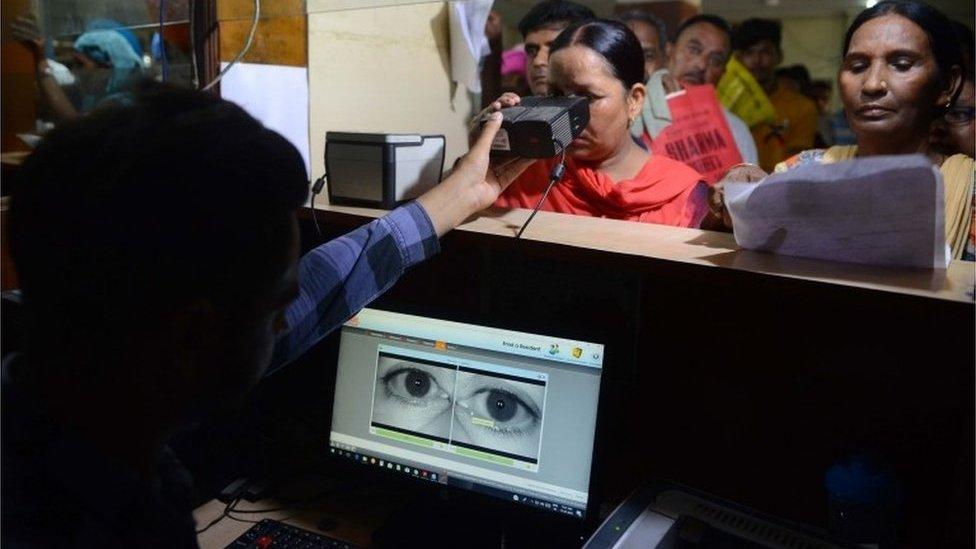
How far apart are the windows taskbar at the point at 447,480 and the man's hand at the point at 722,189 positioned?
0.44 m

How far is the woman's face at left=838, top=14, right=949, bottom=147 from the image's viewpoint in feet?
4.25

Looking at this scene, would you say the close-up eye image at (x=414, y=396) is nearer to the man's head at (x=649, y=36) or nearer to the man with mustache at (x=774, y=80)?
the man's head at (x=649, y=36)

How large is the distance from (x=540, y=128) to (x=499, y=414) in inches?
16.1

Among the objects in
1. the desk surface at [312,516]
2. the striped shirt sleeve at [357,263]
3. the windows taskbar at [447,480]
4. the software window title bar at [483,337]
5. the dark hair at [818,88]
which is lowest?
the desk surface at [312,516]

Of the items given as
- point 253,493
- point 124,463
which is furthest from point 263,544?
point 124,463

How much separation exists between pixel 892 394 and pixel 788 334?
0.48 ft

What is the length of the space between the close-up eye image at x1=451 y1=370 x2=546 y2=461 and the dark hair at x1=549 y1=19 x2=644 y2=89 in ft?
2.62

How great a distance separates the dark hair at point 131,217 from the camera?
1.95 ft

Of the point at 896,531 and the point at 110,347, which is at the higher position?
the point at 110,347

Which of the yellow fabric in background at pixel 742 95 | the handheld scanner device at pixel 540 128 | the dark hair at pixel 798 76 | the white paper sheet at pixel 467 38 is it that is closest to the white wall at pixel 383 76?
the white paper sheet at pixel 467 38

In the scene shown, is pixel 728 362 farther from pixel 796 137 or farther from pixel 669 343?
pixel 796 137

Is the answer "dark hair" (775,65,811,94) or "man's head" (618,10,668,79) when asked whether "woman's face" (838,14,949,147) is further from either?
"dark hair" (775,65,811,94)

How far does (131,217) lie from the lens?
0.59 metres

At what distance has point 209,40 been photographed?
1.36m
